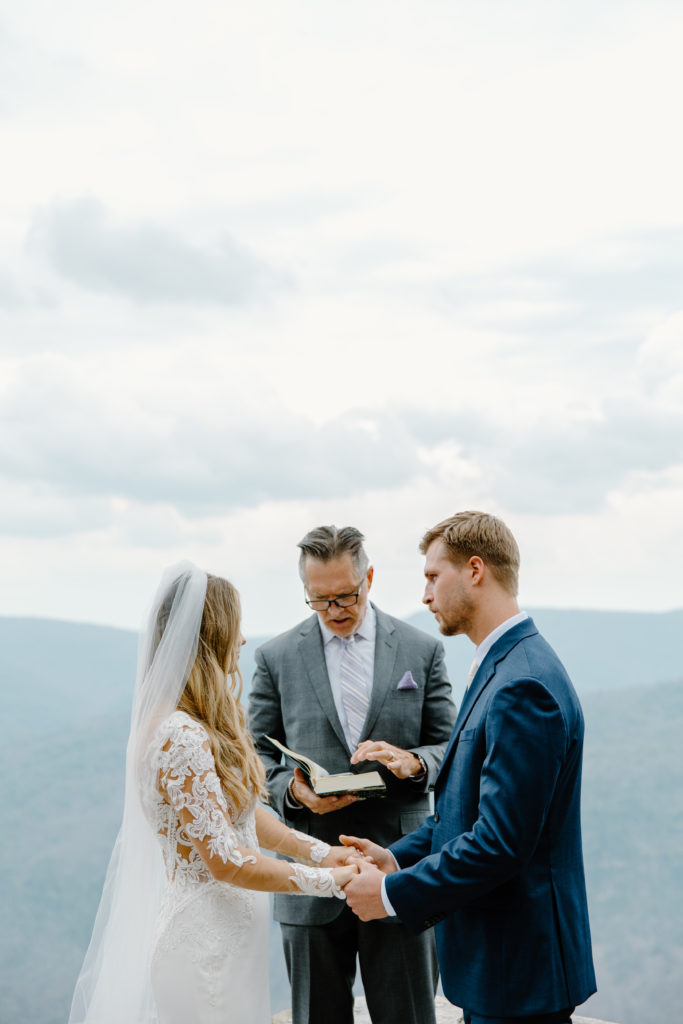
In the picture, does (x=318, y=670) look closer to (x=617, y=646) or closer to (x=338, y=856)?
(x=338, y=856)

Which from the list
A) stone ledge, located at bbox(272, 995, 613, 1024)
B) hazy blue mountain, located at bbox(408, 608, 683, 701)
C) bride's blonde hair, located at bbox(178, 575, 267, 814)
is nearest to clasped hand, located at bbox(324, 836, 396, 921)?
bride's blonde hair, located at bbox(178, 575, 267, 814)

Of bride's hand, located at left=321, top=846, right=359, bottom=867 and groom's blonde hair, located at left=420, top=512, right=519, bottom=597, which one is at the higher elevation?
groom's blonde hair, located at left=420, top=512, right=519, bottom=597

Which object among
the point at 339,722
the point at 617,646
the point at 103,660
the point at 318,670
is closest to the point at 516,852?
the point at 339,722

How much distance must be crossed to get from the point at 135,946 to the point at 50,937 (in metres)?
41.2

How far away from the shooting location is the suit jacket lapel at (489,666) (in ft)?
8.76

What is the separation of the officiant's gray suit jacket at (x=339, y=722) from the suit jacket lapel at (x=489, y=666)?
967 millimetres

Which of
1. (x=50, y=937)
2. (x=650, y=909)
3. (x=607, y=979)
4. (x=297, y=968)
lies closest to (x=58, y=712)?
(x=50, y=937)

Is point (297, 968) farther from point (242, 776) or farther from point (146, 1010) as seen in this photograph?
point (242, 776)

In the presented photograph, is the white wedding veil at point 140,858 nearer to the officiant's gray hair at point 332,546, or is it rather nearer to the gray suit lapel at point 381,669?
the officiant's gray hair at point 332,546

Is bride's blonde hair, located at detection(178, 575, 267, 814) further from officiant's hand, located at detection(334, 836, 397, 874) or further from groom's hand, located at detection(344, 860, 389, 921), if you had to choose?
officiant's hand, located at detection(334, 836, 397, 874)

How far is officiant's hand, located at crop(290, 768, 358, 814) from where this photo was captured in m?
3.59

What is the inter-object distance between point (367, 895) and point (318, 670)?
1016 millimetres

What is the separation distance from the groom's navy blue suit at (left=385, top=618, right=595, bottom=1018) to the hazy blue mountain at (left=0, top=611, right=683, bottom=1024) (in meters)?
29.2

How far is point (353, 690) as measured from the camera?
152 inches
